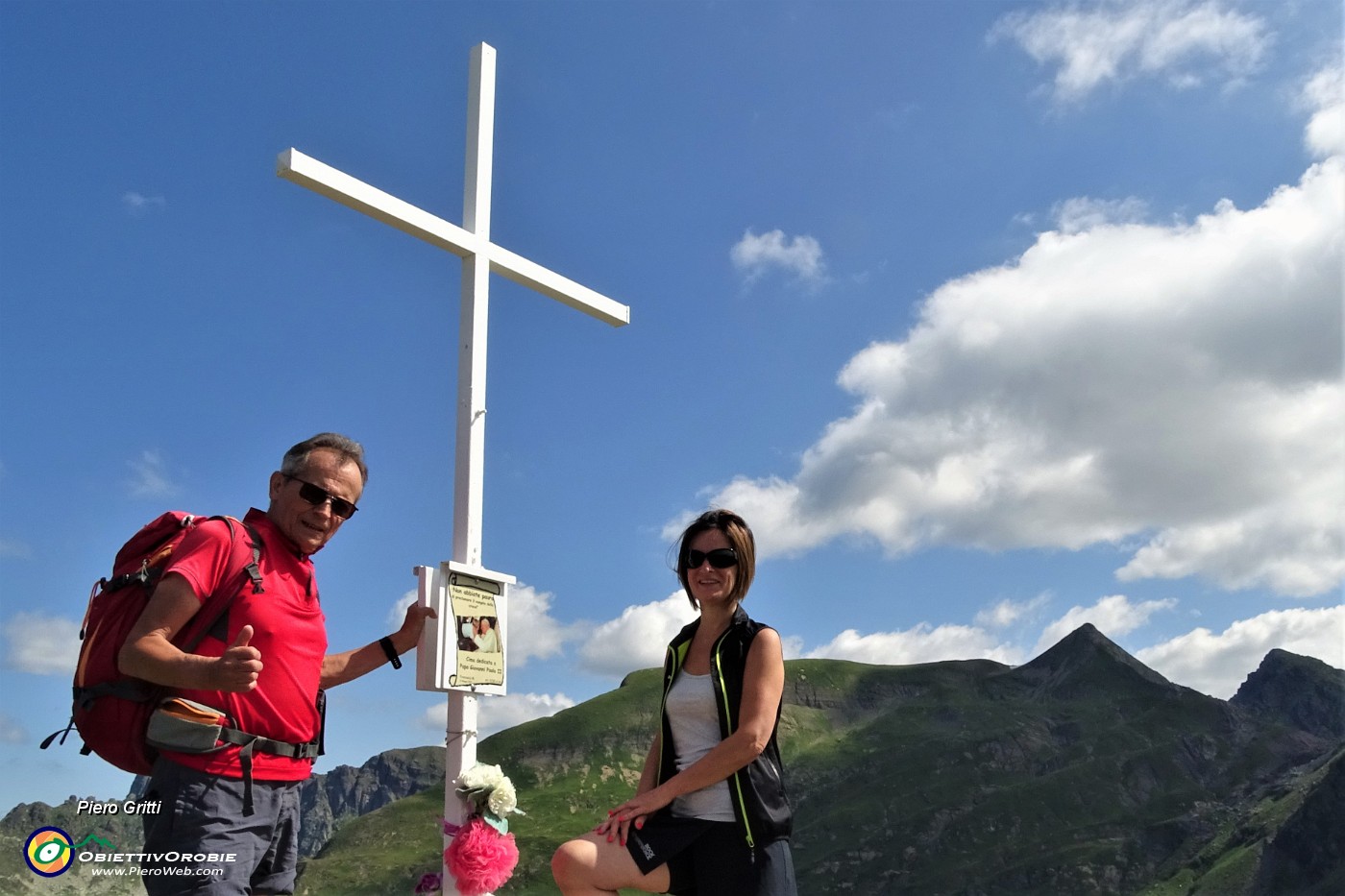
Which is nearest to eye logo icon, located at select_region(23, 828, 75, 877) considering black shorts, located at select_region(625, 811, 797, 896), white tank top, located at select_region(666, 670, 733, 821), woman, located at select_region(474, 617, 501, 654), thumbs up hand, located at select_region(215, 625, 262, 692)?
thumbs up hand, located at select_region(215, 625, 262, 692)

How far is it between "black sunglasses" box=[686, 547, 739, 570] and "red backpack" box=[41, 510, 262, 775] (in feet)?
6.93

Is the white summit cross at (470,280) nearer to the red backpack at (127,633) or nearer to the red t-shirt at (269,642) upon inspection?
the red t-shirt at (269,642)

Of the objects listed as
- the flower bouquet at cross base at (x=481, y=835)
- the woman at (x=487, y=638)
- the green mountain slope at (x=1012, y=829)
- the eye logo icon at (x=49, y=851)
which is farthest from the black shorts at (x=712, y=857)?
the green mountain slope at (x=1012, y=829)

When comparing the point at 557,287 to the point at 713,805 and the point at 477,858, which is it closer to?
the point at 477,858

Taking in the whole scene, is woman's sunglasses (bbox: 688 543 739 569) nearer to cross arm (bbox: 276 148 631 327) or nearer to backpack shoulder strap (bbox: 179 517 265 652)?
backpack shoulder strap (bbox: 179 517 265 652)

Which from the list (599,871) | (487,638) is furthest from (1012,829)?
(599,871)

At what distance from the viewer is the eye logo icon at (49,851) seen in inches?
248

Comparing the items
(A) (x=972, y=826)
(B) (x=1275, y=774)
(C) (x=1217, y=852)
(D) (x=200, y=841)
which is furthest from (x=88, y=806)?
(B) (x=1275, y=774)

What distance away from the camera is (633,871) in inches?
206

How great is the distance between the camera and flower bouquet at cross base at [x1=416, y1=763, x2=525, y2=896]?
22.6 ft

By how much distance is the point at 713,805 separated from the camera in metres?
5.38

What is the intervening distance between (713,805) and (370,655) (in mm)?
2443

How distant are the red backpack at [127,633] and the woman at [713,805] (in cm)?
188

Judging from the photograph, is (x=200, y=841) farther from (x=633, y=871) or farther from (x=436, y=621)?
(x=436, y=621)
